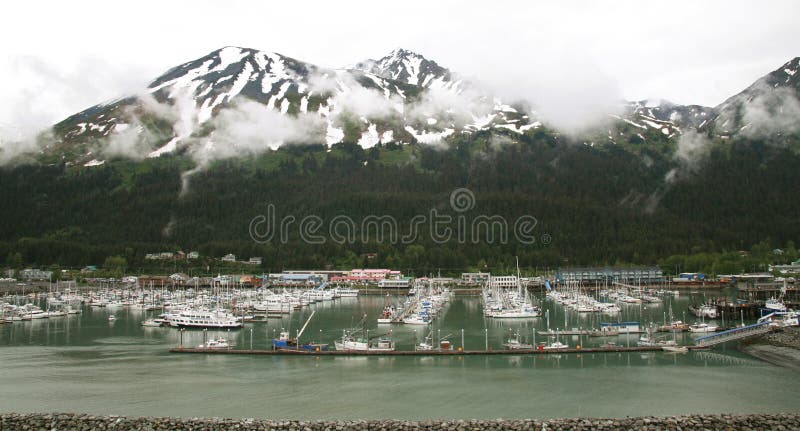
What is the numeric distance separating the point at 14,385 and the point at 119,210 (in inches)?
4610

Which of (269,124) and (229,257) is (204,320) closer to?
(229,257)

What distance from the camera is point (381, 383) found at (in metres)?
29.8

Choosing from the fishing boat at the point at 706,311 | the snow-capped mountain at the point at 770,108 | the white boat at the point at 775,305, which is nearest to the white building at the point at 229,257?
the fishing boat at the point at 706,311

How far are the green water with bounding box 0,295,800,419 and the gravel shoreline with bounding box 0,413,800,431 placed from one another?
12.9ft

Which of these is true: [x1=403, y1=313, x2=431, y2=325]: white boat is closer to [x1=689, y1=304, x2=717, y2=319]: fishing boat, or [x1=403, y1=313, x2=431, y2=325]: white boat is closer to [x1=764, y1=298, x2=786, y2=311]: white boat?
[x1=689, y1=304, x2=717, y2=319]: fishing boat

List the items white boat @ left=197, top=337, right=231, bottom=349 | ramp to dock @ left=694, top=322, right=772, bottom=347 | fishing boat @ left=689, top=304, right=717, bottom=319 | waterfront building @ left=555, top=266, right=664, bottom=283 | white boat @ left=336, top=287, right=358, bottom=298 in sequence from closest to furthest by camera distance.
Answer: ramp to dock @ left=694, top=322, right=772, bottom=347 < white boat @ left=197, top=337, right=231, bottom=349 < fishing boat @ left=689, top=304, right=717, bottom=319 < white boat @ left=336, top=287, right=358, bottom=298 < waterfront building @ left=555, top=266, right=664, bottom=283

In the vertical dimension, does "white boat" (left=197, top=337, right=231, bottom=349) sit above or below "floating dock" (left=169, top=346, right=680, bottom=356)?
above

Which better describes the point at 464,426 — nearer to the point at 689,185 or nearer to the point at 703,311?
the point at 703,311

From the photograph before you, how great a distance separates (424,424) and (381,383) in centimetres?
1003

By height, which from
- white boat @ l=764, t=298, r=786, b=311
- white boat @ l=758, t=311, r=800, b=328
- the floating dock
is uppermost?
white boat @ l=764, t=298, r=786, b=311

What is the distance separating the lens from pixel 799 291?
59750 mm

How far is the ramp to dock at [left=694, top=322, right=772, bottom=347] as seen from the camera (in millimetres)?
38081

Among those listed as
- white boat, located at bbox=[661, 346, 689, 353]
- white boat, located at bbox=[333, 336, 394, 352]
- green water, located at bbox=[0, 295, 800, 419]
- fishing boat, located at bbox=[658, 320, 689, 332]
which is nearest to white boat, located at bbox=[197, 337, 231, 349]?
green water, located at bbox=[0, 295, 800, 419]

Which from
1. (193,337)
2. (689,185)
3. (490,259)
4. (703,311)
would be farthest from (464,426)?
(689,185)
